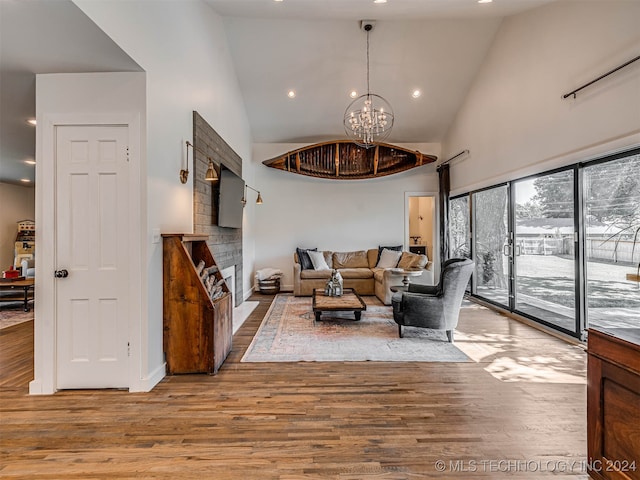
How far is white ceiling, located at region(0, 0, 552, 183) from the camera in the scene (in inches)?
115

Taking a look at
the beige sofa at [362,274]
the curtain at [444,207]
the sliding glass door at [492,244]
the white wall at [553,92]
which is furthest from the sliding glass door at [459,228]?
the beige sofa at [362,274]

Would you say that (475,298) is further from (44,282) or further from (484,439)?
(44,282)

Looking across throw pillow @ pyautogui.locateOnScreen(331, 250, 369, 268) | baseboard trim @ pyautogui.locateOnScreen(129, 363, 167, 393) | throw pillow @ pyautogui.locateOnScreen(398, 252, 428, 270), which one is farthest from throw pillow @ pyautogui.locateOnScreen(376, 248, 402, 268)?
baseboard trim @ pyautogui.locateOnScreen(129, 363, 167, 393)

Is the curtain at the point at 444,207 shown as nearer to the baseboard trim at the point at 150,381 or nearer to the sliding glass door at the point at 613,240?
the sliding glass door at the point at 613,240

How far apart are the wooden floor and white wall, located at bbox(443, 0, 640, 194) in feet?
7.95

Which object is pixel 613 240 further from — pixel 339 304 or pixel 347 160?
pixel 347 160

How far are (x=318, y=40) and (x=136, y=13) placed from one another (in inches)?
130

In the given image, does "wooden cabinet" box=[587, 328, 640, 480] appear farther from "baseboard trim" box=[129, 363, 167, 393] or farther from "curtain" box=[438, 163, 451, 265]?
"curtain" box=[438, 163, 451, 265]

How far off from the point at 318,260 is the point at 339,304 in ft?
8.18

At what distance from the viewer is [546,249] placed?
4227mm

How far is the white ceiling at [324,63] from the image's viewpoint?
9.62ft

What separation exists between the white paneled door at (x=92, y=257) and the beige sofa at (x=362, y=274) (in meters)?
4.03

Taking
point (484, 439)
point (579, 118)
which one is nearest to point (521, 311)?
point (579, 118)

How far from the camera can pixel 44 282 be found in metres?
2.57
